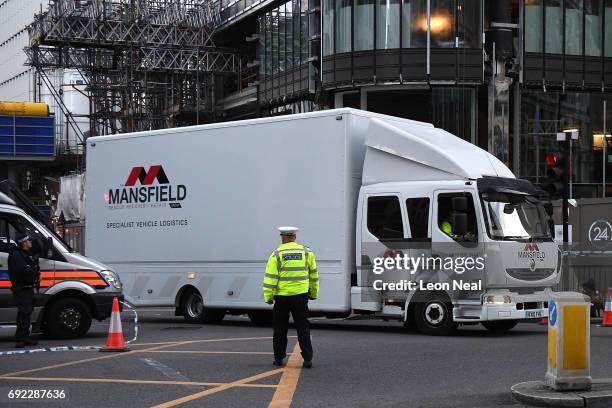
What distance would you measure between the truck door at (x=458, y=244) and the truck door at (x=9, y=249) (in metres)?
6.41

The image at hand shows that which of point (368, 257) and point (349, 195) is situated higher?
point (349, 195)

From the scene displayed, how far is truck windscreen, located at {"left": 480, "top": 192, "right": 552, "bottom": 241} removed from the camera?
653 inches

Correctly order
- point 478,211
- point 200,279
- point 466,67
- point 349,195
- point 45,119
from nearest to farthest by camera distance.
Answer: point 478,211
point 349,195
point 200,279
point 466,67
point 45,119

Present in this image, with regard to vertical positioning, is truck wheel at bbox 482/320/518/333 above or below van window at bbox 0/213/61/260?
below

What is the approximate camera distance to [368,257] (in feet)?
57.1

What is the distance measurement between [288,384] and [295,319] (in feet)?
4.79

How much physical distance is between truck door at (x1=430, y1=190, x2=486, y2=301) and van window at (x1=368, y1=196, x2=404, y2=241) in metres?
0.70

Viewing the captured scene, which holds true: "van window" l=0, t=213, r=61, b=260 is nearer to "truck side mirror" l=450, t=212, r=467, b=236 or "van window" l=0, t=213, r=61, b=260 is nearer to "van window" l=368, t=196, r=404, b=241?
"van window" l=368, t=196, r=404, b=241

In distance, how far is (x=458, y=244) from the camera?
1652cm

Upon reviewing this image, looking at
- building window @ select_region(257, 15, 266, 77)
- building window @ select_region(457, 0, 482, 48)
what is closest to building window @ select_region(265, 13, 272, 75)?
building window @ select_region(257, 15, 266, 77)

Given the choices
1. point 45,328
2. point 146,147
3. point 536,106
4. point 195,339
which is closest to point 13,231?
point 45,328

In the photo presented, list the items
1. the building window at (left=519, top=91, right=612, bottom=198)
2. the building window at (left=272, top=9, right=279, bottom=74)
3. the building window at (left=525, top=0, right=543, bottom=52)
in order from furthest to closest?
the building window at (left=272, top=9, right=279, bottom=74)
the building window at (left=519, top=91, right=612, bottom=198)
the building window at (left=525, top=0, right=543, bottom=52)

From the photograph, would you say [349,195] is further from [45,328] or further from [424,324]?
[45,328]

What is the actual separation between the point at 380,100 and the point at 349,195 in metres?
21.7
